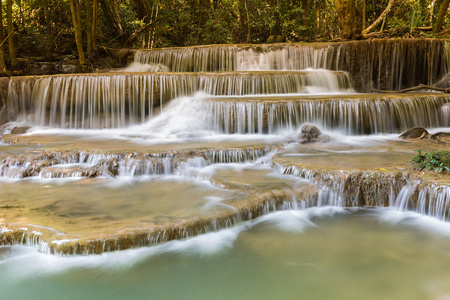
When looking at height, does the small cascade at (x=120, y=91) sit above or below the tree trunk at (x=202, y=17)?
below

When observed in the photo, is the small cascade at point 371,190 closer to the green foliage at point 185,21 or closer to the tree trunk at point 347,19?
the tree trunk at point 347,19

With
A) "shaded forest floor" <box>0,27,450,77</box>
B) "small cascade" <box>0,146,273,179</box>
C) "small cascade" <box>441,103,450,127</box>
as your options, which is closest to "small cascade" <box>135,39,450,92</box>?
"shaded forest floor" <box>0,27,450,77</box>

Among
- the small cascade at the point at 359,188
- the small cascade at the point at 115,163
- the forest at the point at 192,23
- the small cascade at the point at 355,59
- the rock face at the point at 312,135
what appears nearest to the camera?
the small cascade at the point at 359,188

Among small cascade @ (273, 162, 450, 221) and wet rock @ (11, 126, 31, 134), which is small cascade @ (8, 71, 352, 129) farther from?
small cascade @ (273, 162, 450, 221)

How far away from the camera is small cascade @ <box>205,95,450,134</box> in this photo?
328 inches

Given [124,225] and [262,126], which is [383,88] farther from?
[124,225]

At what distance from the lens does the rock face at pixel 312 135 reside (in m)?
7.55

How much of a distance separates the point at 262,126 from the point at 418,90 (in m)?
5.60

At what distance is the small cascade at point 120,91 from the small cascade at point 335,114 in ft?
6.51

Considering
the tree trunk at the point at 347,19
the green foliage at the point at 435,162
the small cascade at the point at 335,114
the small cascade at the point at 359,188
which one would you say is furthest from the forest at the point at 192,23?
the small cascade at the point at 359,188

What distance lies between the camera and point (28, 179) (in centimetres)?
596

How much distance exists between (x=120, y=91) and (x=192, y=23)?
948cm

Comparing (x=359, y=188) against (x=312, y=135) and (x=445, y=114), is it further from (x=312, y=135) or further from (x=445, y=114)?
(x=445, y=114)

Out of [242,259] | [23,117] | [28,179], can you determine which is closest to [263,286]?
[242,259]
